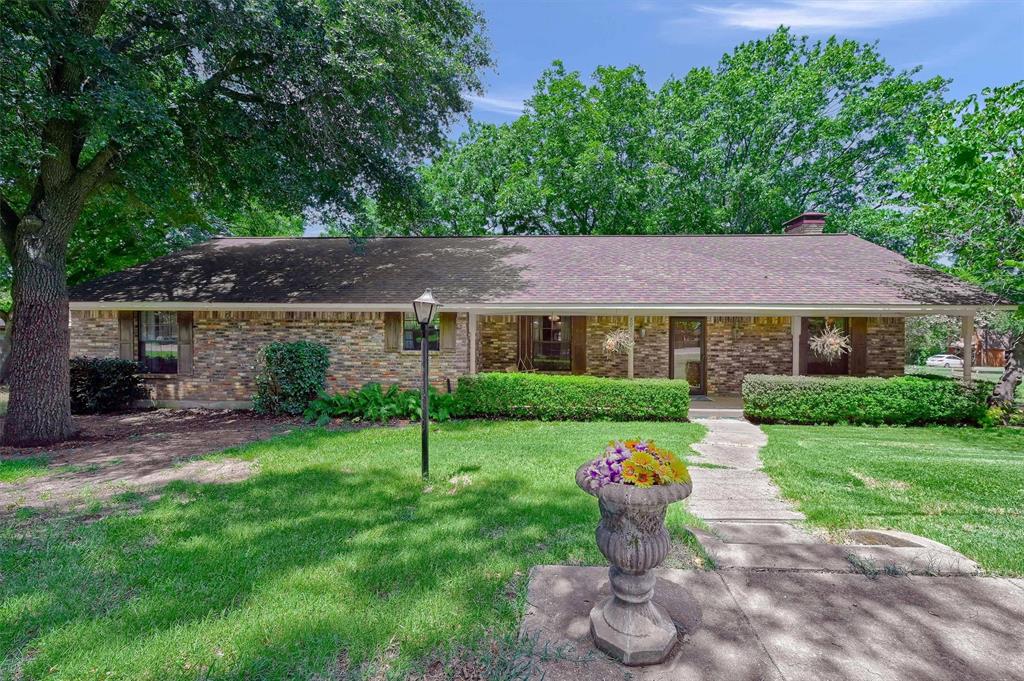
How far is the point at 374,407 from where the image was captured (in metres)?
9.55

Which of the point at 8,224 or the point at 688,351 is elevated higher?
the point at 8,224

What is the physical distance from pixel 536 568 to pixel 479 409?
20.9 ft

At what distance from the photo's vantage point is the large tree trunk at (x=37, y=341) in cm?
789

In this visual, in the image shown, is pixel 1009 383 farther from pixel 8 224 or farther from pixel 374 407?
pixel 8 224

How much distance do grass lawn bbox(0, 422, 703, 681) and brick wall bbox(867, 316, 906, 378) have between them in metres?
10.2

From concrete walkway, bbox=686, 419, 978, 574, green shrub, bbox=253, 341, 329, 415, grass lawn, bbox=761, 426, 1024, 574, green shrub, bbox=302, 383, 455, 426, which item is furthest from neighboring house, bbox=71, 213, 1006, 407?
concrete walkway, bbox=686, 419, 978, 574

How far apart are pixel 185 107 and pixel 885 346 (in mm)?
16716

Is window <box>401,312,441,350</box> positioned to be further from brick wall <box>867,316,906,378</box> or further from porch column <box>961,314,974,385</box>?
porch column <box>961,314,974,385</box>

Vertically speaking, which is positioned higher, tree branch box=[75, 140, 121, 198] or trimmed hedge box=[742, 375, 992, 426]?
tree branch box=[75, 140, 121, 198]

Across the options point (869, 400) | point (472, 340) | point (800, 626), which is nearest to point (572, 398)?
point (472, 340)

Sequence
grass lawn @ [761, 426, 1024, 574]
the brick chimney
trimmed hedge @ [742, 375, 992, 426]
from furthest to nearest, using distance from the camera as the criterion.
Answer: the brick chimney < trimmed hedge @ [742, 375, 992, 426] < grass lawn @ [761, 426, 1024, 574]

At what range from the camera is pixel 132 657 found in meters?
2.52

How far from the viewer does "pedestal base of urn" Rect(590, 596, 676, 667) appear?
244 cm

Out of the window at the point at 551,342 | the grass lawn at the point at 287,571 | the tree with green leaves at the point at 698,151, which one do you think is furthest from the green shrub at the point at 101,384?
the tree with green leaves at the point at 698,151
